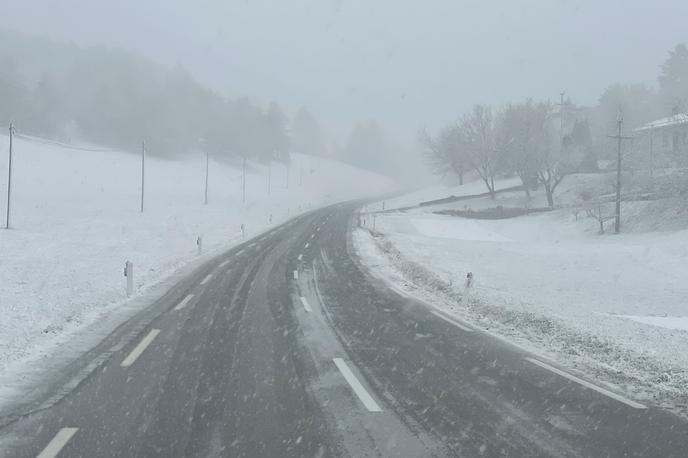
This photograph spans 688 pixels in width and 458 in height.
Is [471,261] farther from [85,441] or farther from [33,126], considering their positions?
[33,126]

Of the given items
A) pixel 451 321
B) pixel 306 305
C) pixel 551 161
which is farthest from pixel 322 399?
pixel 551 161

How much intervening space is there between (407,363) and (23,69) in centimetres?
13254

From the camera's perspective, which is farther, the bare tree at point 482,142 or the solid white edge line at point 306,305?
the bare tree at point 482,142

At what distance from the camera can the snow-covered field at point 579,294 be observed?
28.5 ft

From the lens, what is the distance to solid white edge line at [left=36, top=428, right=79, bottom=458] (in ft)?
16.3

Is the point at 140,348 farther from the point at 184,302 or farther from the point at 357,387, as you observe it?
the point at 184,302

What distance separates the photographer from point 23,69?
117688 millimetres

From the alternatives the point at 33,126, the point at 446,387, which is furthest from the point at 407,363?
the point at 33,126

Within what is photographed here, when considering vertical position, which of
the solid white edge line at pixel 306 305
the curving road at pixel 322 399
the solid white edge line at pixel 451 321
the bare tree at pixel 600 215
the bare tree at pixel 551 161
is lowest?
the curving road at pixel 322 399

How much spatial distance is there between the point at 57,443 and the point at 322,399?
2693mm

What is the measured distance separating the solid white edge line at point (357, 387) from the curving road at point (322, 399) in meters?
0.02

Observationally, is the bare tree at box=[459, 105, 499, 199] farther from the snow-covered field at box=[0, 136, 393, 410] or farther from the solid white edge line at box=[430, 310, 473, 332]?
the solid white edge line at box=[430, 310, 473, 332]

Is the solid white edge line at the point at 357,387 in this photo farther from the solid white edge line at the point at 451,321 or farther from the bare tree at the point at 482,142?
the bare tree at the point at 482,142

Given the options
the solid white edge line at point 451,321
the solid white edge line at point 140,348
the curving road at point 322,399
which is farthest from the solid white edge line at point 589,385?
the solid white edge line at point 140,348
